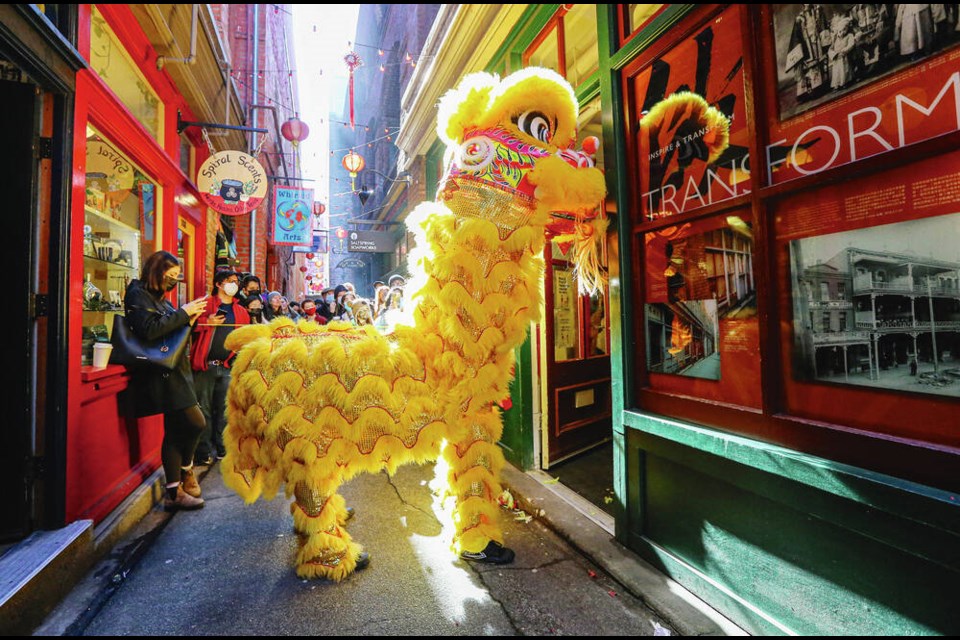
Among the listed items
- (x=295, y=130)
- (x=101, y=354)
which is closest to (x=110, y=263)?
(x=101, y=354)

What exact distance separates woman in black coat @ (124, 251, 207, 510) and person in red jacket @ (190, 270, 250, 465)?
446 mm

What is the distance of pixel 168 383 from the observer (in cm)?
311

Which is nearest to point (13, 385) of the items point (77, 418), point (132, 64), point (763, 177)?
point (77, 418)

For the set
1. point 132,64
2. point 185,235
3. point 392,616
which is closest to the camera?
point 392,616

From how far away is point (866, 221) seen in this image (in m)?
1.56

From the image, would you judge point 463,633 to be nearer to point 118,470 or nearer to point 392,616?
point 392,616

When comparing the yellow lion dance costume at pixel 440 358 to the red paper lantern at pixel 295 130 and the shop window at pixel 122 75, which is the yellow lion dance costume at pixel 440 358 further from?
the red paper lantern at pixel 295 130

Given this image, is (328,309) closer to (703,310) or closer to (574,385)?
(574,385)

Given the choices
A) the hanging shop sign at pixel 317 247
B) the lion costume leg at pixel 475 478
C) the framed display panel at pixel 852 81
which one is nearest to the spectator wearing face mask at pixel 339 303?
the lion costume leg at pixel 475 478

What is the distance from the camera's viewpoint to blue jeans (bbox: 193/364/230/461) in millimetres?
4254

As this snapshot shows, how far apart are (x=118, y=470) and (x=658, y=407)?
375 centimetres

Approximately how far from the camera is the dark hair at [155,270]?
3.03 metres

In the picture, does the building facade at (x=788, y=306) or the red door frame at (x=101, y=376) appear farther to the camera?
the red door frame at (x=101, y=376)

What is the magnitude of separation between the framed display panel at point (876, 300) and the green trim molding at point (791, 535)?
251 mm
